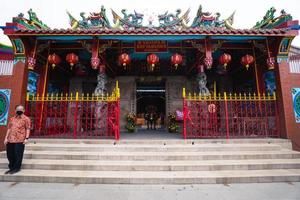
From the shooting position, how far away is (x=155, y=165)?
4176 millimetres

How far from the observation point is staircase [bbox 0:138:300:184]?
3.77 meters

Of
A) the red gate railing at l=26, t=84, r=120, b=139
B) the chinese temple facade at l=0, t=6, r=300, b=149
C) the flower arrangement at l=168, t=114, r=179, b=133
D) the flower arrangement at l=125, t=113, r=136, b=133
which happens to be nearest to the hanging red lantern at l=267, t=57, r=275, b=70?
the chinese temple facade at l=0, t=6, r=300, b=149

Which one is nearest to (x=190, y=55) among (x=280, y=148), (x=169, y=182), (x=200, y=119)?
(x=200, y=119)

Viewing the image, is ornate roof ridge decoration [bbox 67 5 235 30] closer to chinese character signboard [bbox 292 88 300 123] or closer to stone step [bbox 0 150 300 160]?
chinese character signboard [bbox 292 88 300 123]

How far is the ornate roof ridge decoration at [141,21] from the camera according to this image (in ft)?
29.7

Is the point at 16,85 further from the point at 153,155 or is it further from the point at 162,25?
the point at 162,25

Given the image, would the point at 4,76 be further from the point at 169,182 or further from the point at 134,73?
the point at 169,182

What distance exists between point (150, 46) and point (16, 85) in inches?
199

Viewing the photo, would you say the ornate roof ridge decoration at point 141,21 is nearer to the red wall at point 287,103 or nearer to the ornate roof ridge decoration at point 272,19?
the ornate roof ridge decoration at point 272,19

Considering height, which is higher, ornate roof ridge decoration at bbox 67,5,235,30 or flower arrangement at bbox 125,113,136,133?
ornate roof ridge decoration at bbox 67,5,235,30

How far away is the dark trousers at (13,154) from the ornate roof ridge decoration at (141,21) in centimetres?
681

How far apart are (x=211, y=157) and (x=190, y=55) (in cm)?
516

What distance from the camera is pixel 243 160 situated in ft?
15.1

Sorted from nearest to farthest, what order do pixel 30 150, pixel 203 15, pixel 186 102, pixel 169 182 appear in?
1. pixel 169 182
2. pixel 30 150
3. pixel 186 102
4. pixel 203 15
